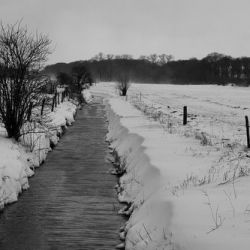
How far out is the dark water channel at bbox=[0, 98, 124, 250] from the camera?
7046mm

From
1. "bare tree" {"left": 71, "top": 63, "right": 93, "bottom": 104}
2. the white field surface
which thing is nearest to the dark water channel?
the white field surface

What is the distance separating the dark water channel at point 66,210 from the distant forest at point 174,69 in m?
67.2

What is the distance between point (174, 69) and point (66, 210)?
445 feet

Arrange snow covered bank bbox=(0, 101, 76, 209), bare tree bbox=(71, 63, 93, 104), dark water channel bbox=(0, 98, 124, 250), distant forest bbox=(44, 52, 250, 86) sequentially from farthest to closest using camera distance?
distant forest bbox=(44, 52, 250, 86)
bare tree bbox=(71, 63, 93, 104)
snow covered bank bbox=(0, 101, 76, 209)
dark water channel bbox=(0, 98, 124, 250)

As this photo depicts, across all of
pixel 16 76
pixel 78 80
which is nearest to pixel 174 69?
pixel 78 80

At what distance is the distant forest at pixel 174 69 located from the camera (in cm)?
11169

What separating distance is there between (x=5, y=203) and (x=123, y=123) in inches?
447

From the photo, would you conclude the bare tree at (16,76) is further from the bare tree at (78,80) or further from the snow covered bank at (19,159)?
the bare tree at (78,80)

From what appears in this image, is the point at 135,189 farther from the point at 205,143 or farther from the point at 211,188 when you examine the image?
the point at 205,143

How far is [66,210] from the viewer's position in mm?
8703

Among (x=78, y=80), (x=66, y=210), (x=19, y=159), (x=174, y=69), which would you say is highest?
(x=174, y=69)

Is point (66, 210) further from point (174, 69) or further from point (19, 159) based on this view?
point (174, 69)

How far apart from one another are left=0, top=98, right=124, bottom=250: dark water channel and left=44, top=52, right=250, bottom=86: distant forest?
220 ft

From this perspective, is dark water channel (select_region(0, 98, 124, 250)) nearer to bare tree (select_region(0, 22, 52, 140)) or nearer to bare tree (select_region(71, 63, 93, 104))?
bare tree (select_region(0, 22, 52, 140))
